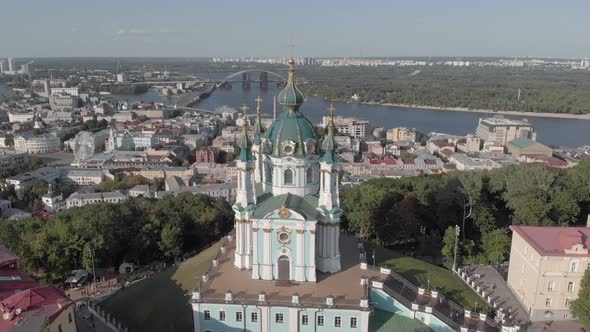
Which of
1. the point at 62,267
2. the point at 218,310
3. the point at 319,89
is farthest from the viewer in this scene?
the point at 319,89

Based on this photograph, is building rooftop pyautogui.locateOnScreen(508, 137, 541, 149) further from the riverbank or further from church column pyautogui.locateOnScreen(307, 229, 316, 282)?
church column pyautogui.locateOnScreen(307, 229, 316, 282)

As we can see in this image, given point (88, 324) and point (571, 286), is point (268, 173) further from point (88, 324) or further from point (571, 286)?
point (571, 286)

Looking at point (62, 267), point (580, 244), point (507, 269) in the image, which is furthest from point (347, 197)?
point (62, 267)

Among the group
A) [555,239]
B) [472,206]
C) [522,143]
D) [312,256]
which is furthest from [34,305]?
[522,143]

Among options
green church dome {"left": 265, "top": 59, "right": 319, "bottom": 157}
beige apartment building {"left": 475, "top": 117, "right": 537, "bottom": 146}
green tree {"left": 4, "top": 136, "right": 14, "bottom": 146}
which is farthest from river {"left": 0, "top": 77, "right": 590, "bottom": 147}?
green church dome {"left": 265, "top": 59, "right": 319, "bottom": 157}

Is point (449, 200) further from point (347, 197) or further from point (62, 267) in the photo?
point (62, 267)
